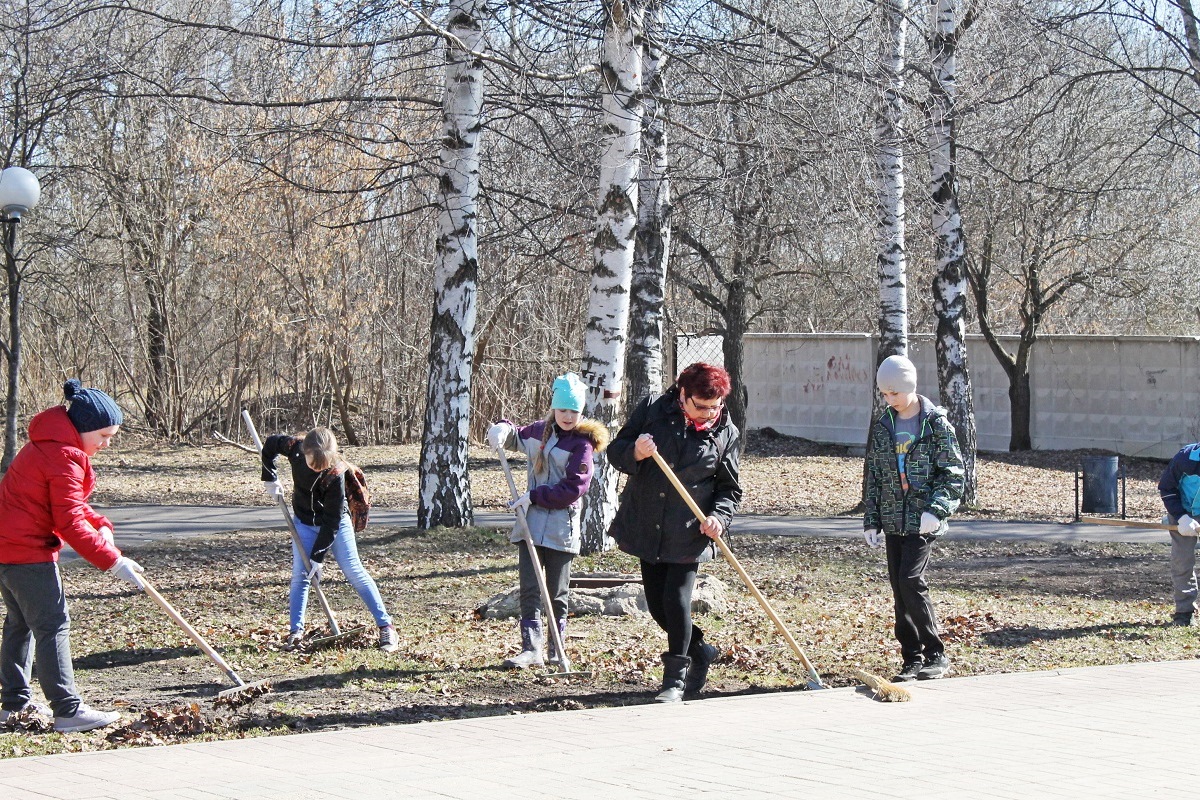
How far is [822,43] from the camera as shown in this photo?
397 inches

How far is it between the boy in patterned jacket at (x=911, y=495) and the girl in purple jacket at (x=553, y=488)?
4.99 feet

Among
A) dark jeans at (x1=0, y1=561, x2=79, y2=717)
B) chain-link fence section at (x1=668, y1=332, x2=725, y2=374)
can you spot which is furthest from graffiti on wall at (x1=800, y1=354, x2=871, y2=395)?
dark jeans at (x1=0, y1=561, x2=79, y2=717)

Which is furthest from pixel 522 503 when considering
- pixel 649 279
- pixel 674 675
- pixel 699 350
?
pixel 699 350

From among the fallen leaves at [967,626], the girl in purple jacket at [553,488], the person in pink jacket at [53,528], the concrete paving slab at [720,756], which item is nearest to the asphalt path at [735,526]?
the fallen leaves at [967,626]

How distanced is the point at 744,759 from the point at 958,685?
Answer: 1999mm

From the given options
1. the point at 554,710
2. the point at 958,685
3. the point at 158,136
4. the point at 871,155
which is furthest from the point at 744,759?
the point at 158,136

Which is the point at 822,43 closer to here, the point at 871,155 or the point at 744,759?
the point at 871,155

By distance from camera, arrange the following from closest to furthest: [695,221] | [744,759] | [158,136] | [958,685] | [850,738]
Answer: [744,759], [850,738], [958,685], [695,221], [158,136]

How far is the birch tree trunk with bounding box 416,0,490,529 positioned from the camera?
11.9 metres

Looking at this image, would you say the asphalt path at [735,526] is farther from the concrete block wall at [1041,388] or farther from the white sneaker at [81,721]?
the concrete block wall at [1041,388]

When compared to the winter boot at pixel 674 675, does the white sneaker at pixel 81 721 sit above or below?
below

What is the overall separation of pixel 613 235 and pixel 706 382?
15.3 feet

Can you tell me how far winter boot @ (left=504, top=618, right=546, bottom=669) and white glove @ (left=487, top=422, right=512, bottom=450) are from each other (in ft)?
3.56

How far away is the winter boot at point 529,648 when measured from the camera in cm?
725
